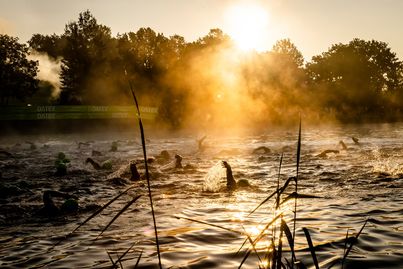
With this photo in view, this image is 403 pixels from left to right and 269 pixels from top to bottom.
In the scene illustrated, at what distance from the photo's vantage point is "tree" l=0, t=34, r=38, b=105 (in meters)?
47.6

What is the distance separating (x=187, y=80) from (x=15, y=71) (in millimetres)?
24585

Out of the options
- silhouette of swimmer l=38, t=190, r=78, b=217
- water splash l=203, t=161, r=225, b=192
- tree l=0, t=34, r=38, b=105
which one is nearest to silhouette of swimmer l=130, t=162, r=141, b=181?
water splash l=203, t=161, r=225, b=192

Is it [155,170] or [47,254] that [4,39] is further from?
[47,254]

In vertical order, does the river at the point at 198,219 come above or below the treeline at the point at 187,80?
below

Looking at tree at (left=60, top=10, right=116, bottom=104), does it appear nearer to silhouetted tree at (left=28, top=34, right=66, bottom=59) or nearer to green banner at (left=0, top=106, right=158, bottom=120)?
green banner at (left=0, top=106, right=158, bottom=120)

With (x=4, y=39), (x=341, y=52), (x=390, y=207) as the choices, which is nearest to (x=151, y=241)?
(x=390, y=207)

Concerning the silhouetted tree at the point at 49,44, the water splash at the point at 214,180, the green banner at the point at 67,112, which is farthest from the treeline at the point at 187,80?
the water splash at the point at 214,180

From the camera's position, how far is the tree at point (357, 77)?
76125mm

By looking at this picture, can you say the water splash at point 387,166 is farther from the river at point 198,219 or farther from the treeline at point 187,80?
the treeline at point 187,80

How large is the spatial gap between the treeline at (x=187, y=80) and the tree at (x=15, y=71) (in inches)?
4.7

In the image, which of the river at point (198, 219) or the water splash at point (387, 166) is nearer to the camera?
the river at point (198, 219)

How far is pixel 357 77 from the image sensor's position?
7950 cm

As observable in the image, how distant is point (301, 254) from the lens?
4.37 meters

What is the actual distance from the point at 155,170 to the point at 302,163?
549cm
